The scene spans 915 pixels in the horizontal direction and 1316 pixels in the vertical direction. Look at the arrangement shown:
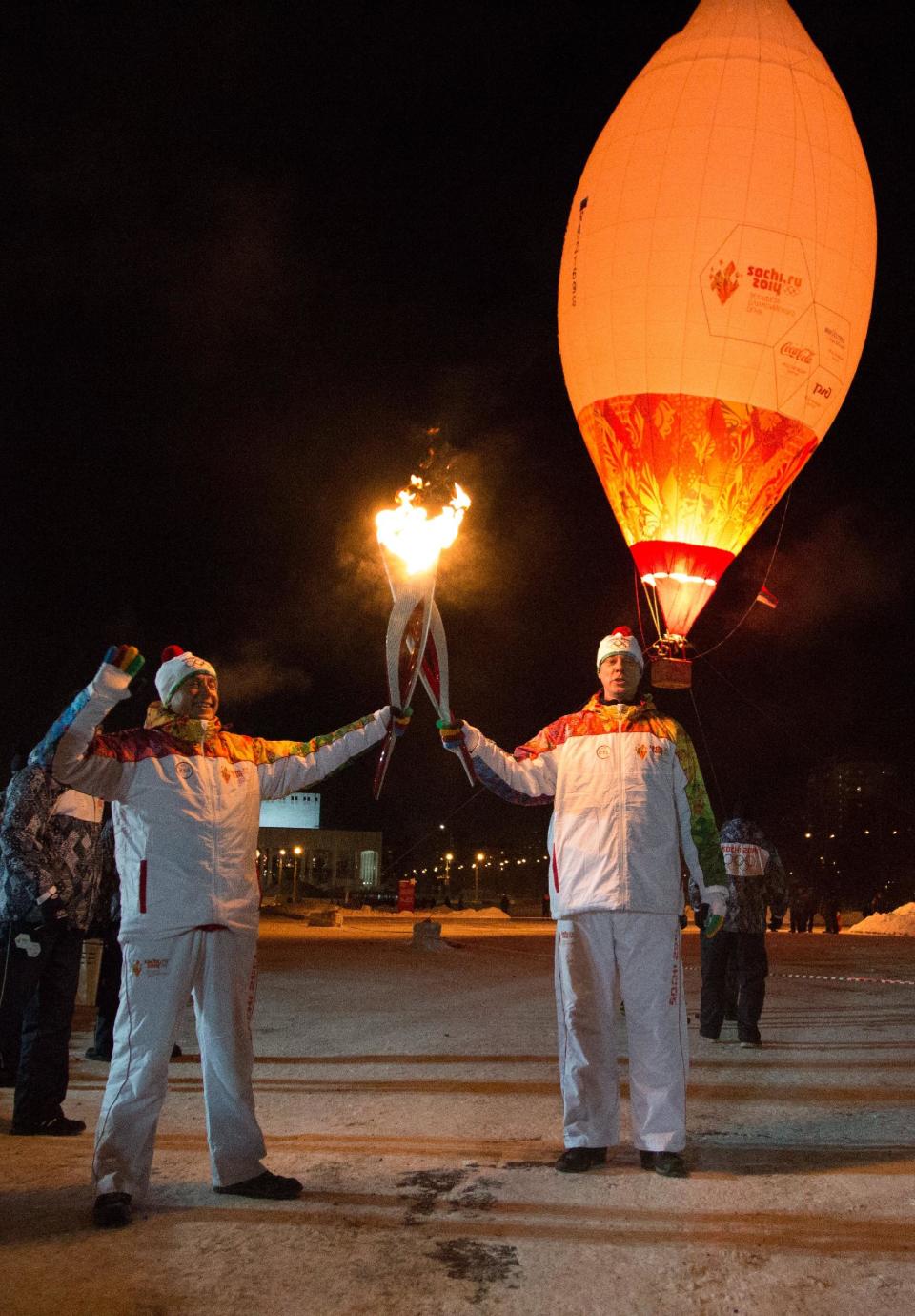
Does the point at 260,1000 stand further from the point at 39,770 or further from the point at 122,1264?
the point at 122,1264

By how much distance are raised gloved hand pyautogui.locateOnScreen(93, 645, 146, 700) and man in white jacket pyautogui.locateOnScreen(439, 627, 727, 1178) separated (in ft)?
5.36

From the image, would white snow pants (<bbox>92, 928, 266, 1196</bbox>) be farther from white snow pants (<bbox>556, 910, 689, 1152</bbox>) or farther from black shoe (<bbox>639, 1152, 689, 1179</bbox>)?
black shoe (<bbox>639, 1152, 689, 1179</bbox>)

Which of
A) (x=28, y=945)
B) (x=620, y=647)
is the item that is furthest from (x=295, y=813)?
(x=620, y=647)

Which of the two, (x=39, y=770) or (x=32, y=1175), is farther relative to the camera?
(x=39, y=770)

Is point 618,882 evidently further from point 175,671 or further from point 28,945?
point 28,945

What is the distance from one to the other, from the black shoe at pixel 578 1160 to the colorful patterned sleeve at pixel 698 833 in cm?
126

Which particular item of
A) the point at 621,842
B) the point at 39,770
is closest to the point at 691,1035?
the point at 621,842

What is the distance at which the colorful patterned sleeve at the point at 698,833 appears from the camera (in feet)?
18.1

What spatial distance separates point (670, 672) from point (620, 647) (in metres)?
15.5

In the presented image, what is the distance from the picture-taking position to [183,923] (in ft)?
15.2

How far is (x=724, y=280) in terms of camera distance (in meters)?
18.2

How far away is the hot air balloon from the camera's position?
18.2 metres

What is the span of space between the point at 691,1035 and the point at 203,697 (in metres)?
6.12

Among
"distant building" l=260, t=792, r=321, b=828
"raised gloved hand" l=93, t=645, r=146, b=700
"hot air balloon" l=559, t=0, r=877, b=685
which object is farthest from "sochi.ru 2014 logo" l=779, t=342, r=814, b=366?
"distant building" l=260, t=792, r=321, b=828
